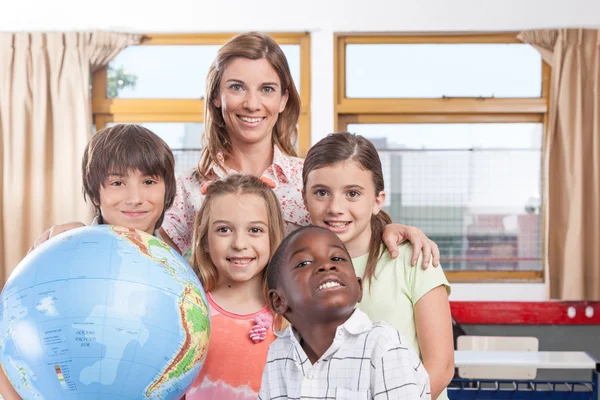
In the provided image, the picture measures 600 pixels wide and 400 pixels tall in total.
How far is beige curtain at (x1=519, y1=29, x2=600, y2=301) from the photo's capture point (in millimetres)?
5098

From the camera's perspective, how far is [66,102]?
523cm

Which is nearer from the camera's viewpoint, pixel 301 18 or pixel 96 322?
pixel 96 322

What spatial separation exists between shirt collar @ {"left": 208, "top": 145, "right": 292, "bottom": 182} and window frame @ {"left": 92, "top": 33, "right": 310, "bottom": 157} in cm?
328

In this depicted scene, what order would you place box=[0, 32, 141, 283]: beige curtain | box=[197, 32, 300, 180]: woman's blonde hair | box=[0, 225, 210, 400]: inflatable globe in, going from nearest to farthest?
box=[0, 225, 210, 400]: inflatable globe
box=[197, 32, 300, 180]: woman's blonde hair
box=[0, 32, 141, 283]: beige curtain

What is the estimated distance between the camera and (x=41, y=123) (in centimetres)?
521

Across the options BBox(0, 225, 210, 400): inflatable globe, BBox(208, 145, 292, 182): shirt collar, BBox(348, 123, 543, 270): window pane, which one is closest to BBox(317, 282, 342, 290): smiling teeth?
BBox(0, 225, 210, 400): inflatable globe

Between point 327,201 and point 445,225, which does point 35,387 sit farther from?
point 445,225

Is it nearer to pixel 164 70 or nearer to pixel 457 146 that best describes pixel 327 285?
pixel 457 146

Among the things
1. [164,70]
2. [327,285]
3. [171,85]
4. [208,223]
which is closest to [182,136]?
[171,85]

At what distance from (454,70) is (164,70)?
7.07 feet

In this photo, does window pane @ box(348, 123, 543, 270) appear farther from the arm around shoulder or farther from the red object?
the arm around shoulder

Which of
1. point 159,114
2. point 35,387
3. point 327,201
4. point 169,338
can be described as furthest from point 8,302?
point 159,114

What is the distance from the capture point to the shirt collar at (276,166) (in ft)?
6.45

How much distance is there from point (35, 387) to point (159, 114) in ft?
13.9
